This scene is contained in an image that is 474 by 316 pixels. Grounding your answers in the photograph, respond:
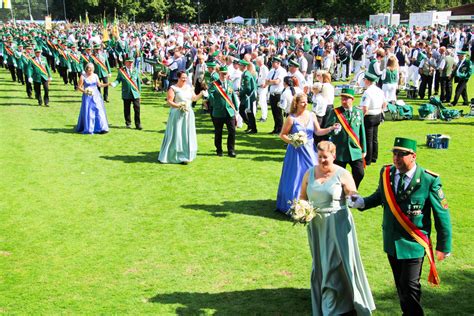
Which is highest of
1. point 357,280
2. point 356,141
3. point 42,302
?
point 356,141

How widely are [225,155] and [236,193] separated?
320 cm

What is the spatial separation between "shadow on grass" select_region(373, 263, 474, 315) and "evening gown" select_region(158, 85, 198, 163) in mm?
7335

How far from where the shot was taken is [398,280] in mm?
5645

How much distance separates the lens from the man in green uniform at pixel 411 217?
17.6 ft

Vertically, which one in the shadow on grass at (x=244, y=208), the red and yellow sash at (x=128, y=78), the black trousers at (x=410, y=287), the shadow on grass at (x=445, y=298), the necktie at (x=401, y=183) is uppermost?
the red and yellow sash at (x=128, y=78)

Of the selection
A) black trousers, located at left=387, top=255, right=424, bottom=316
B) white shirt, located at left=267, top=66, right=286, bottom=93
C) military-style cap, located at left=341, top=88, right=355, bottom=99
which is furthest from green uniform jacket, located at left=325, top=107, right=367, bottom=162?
white shirt, located at left=267, top=66, right=286, bottom=93

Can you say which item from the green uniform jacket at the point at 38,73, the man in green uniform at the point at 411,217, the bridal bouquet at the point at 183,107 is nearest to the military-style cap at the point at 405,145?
the man in green uniform at the point at 411,217

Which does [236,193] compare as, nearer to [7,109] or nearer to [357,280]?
[357,280]

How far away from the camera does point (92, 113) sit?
16.8 m

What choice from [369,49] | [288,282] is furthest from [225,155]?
[369,49]

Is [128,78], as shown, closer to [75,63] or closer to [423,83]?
[75,63]

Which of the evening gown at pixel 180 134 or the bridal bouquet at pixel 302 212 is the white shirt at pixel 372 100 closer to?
the evening gown at pixel 180 134

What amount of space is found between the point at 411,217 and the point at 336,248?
0.84 metres

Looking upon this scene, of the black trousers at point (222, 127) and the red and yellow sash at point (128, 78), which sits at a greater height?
the red and yellow sash at point (128, 78)
